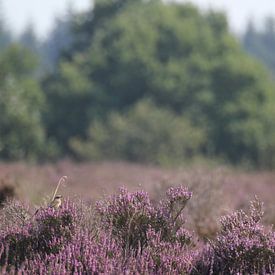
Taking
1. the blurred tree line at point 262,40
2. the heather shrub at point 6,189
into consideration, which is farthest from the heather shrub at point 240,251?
the blurred tree line at point 262,40

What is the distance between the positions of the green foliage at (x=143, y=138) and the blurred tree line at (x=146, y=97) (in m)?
0.06

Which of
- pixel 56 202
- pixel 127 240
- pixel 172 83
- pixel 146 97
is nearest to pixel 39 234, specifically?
pixel 56 202

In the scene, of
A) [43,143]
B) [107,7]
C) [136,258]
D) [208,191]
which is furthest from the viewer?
[107,7]

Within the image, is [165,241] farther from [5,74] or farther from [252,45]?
[252,45]

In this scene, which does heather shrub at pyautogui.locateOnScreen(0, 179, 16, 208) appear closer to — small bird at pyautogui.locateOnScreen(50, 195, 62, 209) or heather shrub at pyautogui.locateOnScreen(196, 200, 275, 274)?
small bird at pyautogui.locateOnScreen(50, 195, 62, 209)

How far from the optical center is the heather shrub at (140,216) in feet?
24.1

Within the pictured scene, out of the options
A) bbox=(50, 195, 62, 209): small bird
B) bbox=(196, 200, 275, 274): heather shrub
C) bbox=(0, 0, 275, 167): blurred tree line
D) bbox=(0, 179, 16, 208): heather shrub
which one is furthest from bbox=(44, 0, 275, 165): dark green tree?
bbox=(196, 200, 275, 274): heather shrub

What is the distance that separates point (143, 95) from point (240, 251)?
44963mm

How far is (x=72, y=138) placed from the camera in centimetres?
4950

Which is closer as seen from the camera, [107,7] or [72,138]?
[72,138]

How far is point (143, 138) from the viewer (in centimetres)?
4322

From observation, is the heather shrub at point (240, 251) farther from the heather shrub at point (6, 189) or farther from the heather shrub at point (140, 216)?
the heather shrub at point (6, 189)

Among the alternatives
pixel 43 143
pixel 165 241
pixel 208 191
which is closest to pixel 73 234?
pixel 165 241

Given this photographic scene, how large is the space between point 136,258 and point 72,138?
42.8 m
